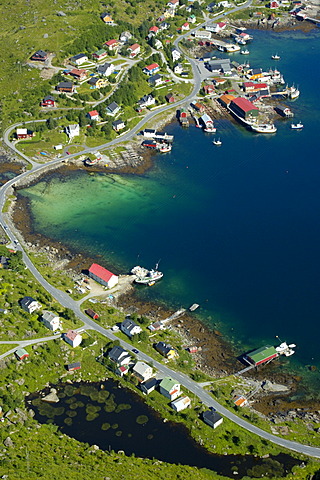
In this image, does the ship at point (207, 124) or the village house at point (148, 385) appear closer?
the village house at point (148, 385)

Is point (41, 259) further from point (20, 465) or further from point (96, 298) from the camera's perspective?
point (20, 465)

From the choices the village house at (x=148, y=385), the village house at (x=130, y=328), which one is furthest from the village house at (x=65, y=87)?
the village house at (x=148, y=385)

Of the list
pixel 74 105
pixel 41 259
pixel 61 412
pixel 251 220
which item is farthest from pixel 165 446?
pixel 74 105

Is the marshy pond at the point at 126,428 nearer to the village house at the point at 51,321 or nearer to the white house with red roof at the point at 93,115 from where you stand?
the village house at the point at 51,321

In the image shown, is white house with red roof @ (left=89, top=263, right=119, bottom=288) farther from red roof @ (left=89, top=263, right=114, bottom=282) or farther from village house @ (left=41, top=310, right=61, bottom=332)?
village house @ (left=41, top=310, right=61, bottom=332)

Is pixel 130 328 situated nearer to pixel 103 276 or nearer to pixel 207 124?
pixel 103 276

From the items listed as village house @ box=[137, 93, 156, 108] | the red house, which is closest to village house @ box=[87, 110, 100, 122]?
village house @ box=[137, 93, 156, 108]
